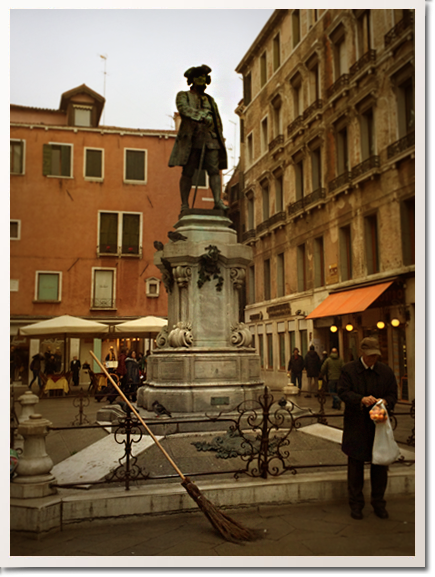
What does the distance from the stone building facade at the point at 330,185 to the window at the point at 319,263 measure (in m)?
0.03

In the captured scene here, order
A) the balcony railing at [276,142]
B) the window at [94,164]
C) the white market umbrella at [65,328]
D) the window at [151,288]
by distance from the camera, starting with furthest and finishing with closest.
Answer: the balcony railing at [276,142] → the window at [151,288] → the window at [94,164] → the white market umbrella at [65,328]

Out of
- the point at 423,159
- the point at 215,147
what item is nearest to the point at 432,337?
the point at 423,159

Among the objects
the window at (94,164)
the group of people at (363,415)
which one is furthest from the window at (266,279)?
the group of people at (363,415)

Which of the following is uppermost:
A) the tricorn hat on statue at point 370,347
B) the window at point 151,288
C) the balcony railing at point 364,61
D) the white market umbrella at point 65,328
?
the balcony railing at point 364,61

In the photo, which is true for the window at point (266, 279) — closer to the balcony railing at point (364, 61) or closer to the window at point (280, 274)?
the window at point (280, 274)

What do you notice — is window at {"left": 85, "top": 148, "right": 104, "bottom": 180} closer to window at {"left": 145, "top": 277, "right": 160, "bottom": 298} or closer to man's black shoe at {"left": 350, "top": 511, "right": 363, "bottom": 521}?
window at {"left": 145, "top": 277, "right": 160, "bottom": 298}

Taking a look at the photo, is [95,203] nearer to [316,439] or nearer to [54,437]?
[54,437]

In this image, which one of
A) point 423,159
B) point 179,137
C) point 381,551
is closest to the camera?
point 381,551

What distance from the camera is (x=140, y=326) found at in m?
11.7

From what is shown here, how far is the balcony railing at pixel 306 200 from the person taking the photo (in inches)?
645

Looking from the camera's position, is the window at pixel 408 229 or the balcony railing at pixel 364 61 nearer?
the window at pixel 408 229

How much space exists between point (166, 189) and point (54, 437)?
277 inches

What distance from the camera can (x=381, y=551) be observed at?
147 inches

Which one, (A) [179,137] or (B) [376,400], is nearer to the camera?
(B) [376,400]
